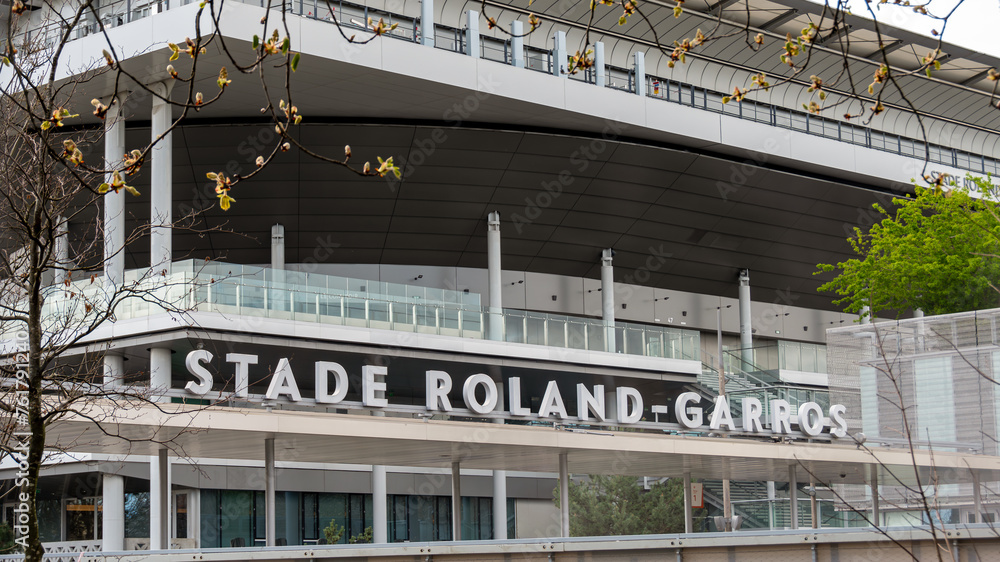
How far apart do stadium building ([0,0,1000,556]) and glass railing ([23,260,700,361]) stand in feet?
0.30

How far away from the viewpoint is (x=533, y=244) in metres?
40.1

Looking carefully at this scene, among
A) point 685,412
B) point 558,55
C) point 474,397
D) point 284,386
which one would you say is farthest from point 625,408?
point 558,55

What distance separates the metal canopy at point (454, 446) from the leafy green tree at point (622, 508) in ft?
13.6

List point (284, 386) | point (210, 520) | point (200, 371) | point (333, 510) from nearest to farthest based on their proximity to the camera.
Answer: point (200, 371), point (284, 386), point (210, 520), point (333, 510)

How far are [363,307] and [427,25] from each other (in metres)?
8.22

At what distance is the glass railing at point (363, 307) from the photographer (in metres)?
27.1

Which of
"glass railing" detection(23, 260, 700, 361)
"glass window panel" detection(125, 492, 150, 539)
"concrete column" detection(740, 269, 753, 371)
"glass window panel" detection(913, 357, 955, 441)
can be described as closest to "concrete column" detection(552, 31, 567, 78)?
"glass railing" detection(23, 260, 700, 361)

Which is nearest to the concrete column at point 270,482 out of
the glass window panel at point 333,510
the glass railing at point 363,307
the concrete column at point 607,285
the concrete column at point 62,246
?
the glass railing at point 363,307

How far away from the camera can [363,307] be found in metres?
31.6

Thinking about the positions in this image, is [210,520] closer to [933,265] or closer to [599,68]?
[599,68]

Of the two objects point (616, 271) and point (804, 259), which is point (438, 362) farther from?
point (804, 259)

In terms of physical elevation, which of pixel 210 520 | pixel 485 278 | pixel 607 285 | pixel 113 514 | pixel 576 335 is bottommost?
pixel 210 520

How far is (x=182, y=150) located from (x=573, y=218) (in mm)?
13610

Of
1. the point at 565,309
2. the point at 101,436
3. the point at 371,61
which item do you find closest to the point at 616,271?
the point at 565,309
